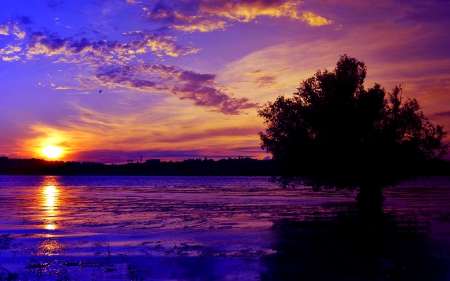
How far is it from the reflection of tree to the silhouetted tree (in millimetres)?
15971

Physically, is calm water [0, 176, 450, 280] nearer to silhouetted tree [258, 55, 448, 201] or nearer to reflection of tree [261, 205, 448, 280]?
reflection of tree [261, 205, 448, 280]

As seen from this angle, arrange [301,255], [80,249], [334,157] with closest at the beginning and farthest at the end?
[301,255] < [80,249] < [334,157]

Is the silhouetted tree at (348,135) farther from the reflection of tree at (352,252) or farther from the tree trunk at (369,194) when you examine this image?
the reflection of tree at (352,252)

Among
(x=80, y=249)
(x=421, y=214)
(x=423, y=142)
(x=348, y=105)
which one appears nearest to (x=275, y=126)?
(x=348, y=105)

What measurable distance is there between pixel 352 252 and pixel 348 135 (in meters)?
26.6

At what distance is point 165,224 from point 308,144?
1955cm

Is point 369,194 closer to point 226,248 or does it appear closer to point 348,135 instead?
point 348,135

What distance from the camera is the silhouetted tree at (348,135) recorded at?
4234 cm

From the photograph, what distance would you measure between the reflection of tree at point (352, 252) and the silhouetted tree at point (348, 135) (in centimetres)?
1597

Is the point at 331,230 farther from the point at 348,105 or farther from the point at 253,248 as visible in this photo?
the point at 348,105

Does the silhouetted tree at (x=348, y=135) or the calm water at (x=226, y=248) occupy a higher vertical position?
the silhouetted tree at (x=348, y=135)

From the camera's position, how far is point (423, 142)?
4328cm

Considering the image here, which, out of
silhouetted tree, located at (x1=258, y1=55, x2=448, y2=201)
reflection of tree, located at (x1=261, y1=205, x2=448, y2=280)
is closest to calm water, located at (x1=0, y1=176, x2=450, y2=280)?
reflection of tree, located at (x1=261, y1=205, x2=448, y2=280)

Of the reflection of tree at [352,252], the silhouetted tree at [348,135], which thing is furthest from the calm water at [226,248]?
the silhouetted tree at [348,135]
